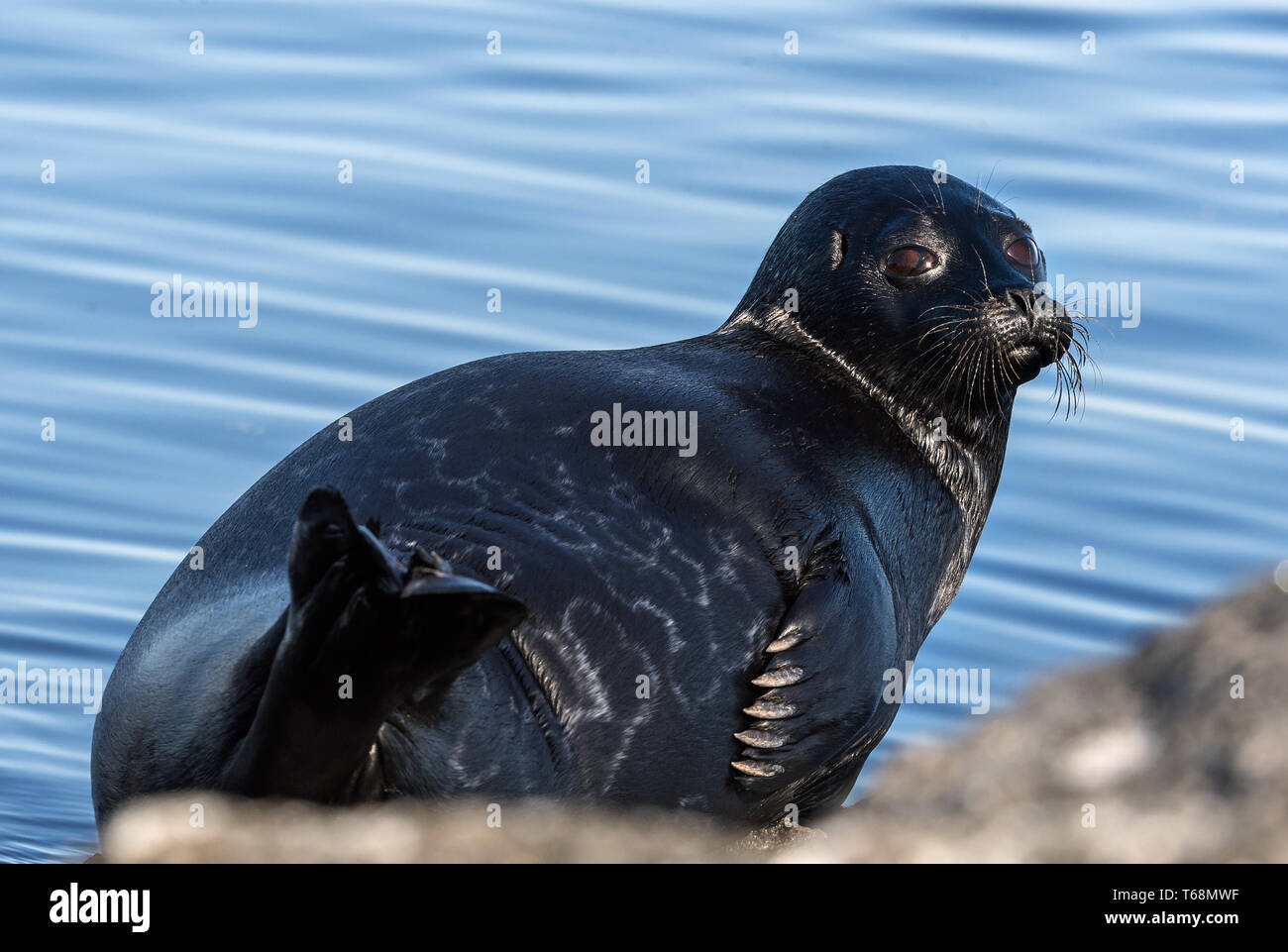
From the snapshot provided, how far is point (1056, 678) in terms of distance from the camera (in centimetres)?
303

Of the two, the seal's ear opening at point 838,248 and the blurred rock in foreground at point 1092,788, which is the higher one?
the seal's ear opening at point 838,248

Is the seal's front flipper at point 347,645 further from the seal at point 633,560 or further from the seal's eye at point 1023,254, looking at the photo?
the seal's eye at point 1023,254

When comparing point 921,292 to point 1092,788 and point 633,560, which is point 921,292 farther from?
point 1092,788

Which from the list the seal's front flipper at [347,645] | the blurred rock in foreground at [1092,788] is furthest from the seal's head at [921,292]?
the blurred rock in foreground at [1092,788]

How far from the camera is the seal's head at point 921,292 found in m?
7.00

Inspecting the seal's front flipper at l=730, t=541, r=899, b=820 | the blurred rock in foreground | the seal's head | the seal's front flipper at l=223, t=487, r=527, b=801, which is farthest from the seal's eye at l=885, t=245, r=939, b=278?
the blurred rock in foreground

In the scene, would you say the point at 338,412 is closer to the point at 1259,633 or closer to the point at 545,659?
the point at 545,659

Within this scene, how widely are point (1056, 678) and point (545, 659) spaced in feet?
8.73

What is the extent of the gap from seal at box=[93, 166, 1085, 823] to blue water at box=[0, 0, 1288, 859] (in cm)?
155

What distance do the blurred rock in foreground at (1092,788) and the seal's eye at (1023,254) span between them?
422 centimetres

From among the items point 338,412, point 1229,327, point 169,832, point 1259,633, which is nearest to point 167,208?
point 338,412

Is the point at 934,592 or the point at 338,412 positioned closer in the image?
the point at 934,592

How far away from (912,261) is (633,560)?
183cm

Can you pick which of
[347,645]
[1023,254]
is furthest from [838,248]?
[347,645]
